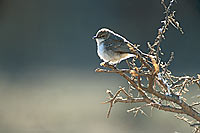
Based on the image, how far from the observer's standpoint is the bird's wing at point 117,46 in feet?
5.53

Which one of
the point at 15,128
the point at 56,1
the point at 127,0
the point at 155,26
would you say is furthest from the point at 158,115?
the point at 56,1

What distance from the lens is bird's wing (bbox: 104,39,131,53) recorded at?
1686 millimetres

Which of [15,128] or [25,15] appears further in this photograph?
[25,15]

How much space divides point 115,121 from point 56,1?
2632mm

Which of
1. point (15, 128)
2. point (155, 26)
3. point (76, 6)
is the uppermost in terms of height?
point (76, 6)

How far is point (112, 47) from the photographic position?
180cm

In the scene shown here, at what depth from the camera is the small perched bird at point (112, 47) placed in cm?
173

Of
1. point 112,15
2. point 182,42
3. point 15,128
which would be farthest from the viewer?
point 112,15

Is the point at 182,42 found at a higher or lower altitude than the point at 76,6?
lower

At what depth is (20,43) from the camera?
520cm

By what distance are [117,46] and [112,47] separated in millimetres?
61

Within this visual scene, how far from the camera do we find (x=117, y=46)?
1745mm

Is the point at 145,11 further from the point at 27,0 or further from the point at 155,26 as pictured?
the point at 27,0

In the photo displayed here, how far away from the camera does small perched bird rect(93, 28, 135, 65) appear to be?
5.67 feet
